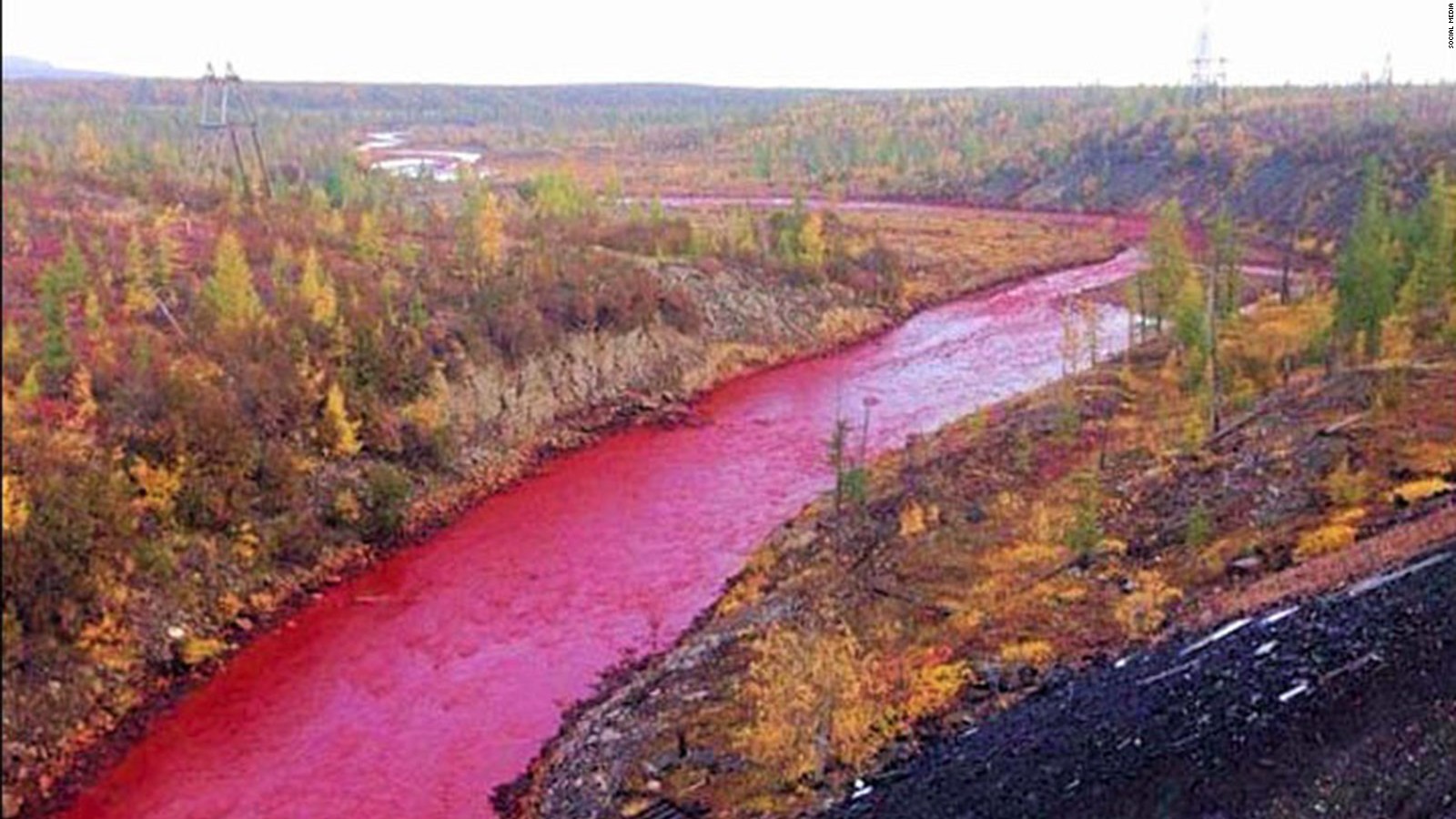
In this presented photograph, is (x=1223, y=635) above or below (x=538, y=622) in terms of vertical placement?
above

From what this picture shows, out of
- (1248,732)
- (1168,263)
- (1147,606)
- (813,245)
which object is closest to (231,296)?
(1147,606)

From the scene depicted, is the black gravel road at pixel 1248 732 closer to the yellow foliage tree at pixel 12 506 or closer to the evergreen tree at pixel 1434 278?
the yellow foliage tree at pixel 12 506

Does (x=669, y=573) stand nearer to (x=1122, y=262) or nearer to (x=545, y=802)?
(x=545, y=802)

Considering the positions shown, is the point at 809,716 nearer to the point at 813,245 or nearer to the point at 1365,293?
the point at 1365,293

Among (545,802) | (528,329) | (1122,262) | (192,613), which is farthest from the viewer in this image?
(1122,262)

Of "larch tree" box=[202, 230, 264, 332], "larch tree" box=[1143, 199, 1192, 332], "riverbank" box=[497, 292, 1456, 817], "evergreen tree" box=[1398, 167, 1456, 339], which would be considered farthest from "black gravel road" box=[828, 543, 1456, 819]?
"larch tree" box=[1143, 199, 1192, 332]

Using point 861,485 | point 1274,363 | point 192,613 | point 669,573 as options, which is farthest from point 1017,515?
point 192,613

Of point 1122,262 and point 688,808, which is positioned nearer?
point 688,808
